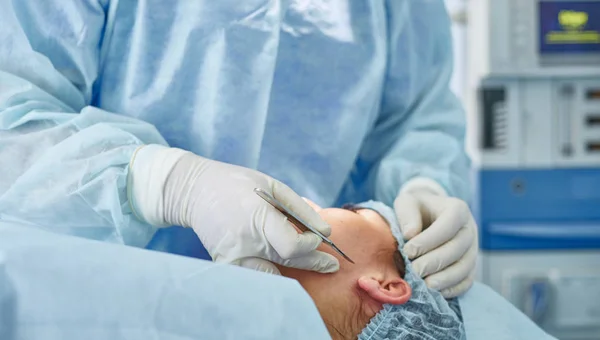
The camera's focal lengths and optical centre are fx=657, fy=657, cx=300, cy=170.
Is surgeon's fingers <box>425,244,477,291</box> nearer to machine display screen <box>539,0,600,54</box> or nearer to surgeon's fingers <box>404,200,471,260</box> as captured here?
surgeon's fingers <box>404,200,471,260</box>

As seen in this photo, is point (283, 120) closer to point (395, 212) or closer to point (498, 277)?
point (395, 212)

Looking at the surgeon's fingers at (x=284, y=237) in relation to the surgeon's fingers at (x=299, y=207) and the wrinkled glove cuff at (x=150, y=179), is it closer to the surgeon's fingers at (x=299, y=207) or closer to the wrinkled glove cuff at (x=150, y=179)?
the surgeon's fingers at (x=299, y=207)

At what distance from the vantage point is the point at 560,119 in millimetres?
2494

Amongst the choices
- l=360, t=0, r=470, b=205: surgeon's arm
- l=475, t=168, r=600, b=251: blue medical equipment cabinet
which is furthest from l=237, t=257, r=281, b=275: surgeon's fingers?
l=475, t=168, r=600, b=251: blue medical equipment cabinet

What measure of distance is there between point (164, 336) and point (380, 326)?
1.21ft

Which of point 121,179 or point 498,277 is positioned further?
point 498,277

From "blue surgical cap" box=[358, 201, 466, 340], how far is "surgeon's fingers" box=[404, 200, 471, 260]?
56 millimetres

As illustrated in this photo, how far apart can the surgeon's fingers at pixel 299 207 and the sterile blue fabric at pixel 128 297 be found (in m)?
0.18

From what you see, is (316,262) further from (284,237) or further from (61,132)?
(61,132)

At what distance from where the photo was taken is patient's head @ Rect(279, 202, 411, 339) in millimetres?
925

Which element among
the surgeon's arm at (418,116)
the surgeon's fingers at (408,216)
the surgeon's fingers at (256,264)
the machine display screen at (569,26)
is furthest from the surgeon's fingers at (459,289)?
the machine display screen at (569,26)

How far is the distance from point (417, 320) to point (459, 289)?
160mm

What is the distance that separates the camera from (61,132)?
36.6 inches

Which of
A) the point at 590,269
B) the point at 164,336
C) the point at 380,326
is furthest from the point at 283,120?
the point at 590,269
